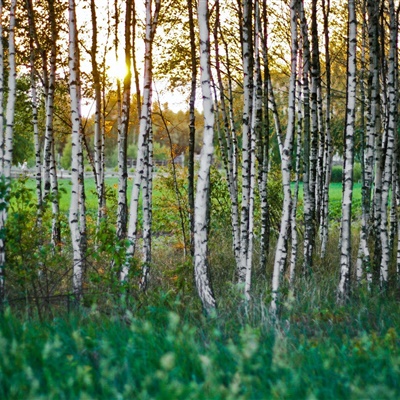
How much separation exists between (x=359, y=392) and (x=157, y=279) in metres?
6.18

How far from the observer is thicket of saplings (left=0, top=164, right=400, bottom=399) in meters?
4.14

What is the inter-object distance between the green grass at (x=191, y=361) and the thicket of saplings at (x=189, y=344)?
1 cm

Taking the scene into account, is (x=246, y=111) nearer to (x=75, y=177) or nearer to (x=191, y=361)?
(x=75, y=177)

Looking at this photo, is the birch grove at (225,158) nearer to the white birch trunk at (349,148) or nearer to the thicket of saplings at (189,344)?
the white birch trunk at (349,148)

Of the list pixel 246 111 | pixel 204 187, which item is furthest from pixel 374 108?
pixel 204 187

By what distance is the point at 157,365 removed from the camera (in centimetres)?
472

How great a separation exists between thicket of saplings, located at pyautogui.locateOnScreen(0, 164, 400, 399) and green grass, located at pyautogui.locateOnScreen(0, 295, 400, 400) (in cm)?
1

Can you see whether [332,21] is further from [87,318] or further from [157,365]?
[157,365]

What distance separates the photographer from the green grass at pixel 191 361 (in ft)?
13.2

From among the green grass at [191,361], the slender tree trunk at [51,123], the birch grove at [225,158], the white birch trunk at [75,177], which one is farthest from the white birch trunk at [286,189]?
the slender tree trunk at [51,123]

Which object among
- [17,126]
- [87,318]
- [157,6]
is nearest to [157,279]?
[87,318]

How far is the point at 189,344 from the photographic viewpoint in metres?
4.93

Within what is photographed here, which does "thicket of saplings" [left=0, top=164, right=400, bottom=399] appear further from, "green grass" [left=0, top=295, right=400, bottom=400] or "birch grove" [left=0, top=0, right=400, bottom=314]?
"birch grove" [left=0, top=0, right=400, bottom=314]

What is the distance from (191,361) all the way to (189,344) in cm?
23
